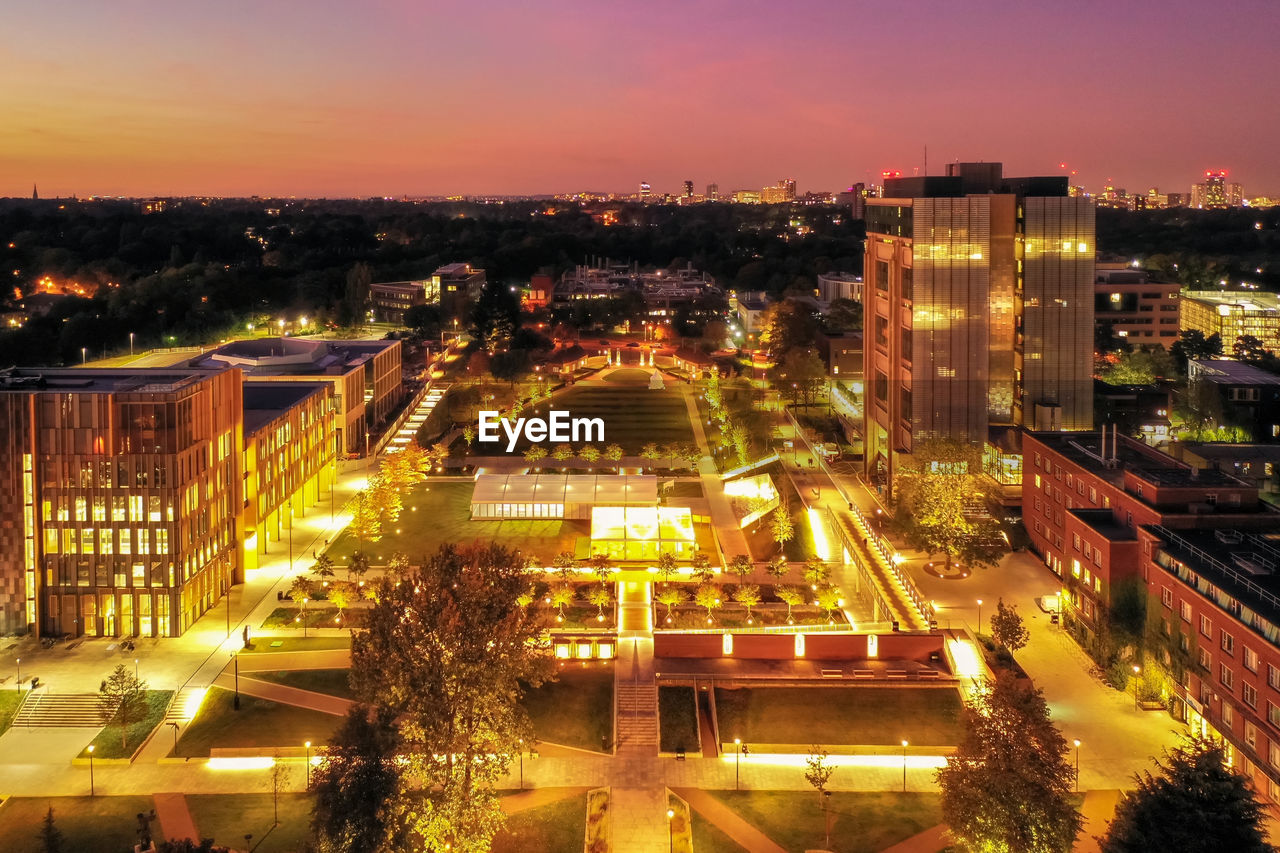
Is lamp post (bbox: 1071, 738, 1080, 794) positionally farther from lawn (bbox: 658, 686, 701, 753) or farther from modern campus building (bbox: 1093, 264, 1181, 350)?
modern campus building (bbox: 1093, 264, 1181, 350)

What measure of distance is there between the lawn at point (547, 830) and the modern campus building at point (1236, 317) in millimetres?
61678

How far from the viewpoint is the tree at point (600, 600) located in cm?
3173

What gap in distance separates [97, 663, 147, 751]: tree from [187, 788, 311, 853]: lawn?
3178mm

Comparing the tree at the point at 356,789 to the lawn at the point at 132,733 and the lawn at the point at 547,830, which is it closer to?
the lawn at the point at 547,830

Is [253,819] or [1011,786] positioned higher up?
[1011,786]

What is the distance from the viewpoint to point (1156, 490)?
28453 mm

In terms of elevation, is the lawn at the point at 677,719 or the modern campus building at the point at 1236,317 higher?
the modern campus building at the point at 1236,317

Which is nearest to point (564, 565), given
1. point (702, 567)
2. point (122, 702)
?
point (702, 567)

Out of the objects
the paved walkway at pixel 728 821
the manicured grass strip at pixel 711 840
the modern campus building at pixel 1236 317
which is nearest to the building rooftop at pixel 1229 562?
the paved walkway at pixel 728 821

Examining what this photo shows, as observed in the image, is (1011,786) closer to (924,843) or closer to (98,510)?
(924,843)

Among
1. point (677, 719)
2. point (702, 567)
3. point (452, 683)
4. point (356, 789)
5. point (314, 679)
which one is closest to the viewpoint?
point (356, 789)

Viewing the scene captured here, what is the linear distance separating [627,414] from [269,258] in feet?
222

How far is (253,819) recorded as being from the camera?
2152cm

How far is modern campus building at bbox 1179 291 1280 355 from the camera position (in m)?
68.8
